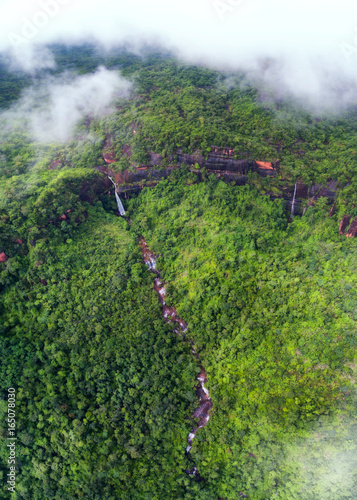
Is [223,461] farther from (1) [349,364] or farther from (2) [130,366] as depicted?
(1) [349,364]

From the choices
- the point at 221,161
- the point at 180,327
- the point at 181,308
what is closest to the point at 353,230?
the point at 221,161

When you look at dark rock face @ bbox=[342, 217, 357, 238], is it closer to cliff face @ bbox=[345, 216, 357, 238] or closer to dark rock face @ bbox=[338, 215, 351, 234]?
cliff face @ bbox=[345, 216, 357, 238]

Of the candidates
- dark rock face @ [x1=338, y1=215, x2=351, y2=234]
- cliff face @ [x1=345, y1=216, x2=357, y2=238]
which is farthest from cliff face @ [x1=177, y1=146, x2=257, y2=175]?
cliff face @ [x1=345, y1=216, x2=357, y2=238]

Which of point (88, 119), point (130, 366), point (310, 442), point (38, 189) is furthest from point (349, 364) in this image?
point (88, 119)

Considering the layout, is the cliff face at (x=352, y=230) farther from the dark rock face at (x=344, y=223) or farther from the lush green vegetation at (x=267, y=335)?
the lush green vegetation at (x=267, y=335)

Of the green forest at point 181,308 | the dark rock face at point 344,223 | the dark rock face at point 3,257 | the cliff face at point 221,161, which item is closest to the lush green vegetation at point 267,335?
the green forest at point 181,308

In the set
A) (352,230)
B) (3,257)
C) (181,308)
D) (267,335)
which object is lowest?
(181,308)

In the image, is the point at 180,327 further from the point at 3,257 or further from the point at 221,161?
the point at 221,161

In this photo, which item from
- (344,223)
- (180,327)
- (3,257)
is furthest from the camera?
(344,223)

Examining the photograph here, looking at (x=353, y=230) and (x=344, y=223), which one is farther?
(x=344, y=223)
